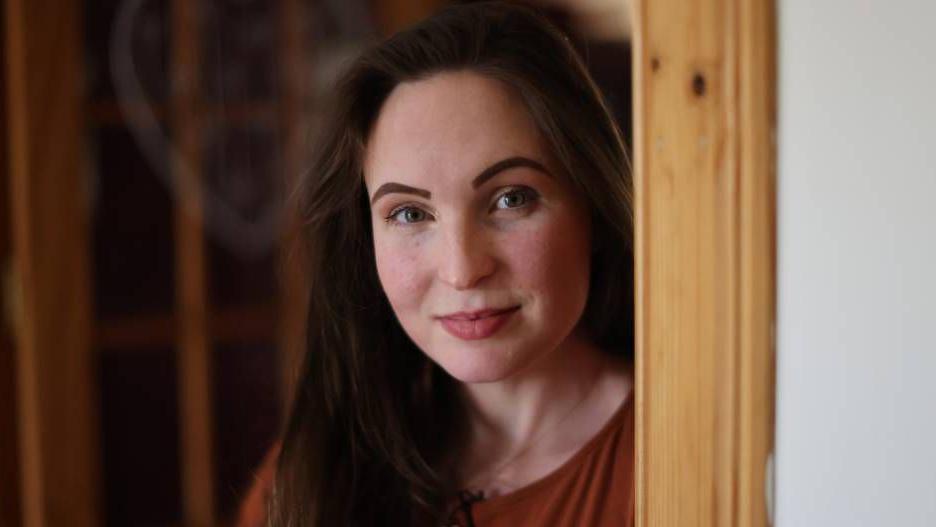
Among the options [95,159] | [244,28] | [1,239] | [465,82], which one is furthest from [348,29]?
[465,82]

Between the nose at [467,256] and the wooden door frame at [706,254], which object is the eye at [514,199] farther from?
the wooden door frame at [706,254]

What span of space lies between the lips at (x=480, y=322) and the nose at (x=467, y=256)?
32 mm

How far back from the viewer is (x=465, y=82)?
91 cm

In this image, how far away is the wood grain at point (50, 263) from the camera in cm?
193

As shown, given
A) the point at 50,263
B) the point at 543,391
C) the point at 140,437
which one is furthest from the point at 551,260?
the point at 140,437

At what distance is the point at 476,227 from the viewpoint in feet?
2.89

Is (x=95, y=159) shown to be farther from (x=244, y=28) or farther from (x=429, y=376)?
(x=429, y=376)

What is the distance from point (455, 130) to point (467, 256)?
122 millimetres

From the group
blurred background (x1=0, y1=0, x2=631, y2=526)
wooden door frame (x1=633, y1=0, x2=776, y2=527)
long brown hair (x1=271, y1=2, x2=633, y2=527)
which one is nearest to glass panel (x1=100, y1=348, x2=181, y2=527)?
blurred background (x1=0, y1=0, x2=631, y2=526)

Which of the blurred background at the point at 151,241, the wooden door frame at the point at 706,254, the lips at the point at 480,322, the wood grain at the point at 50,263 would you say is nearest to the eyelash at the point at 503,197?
the lips at the point at 480,322

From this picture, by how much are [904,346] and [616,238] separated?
1.48ft

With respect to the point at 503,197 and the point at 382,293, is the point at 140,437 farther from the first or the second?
the point at 503,197

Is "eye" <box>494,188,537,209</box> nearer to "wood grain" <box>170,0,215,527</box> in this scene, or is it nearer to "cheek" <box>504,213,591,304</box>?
"cheek" <box>504,213,591,304</box>

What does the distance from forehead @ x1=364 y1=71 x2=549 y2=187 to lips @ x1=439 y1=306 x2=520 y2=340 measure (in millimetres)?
135
